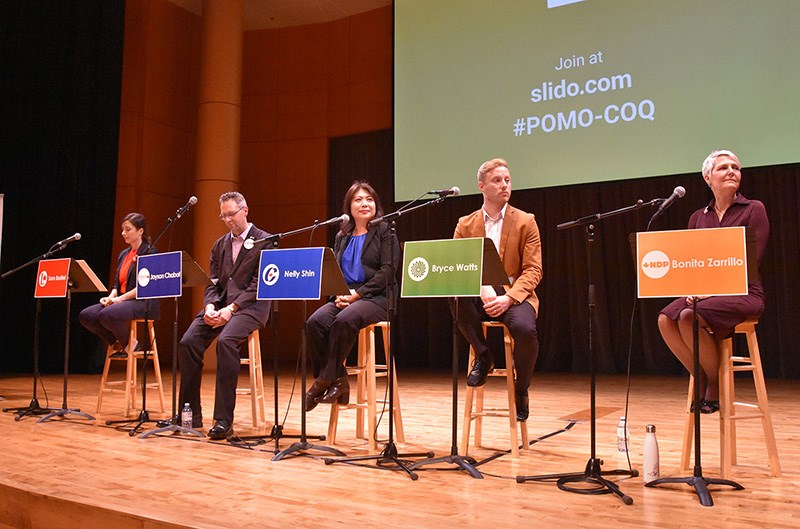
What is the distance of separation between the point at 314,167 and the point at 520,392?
253 inches

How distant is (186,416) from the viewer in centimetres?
404

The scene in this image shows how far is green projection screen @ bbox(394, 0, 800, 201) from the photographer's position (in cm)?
498

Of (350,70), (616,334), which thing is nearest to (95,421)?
(616,334)

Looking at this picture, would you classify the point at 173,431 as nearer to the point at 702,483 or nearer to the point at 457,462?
the point at 457,462

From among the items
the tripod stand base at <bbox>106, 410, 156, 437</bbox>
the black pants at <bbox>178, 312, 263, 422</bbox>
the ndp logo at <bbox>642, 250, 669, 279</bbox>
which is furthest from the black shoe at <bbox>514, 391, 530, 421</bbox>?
the tripod stand base at <bbox>106, 410, 156, 437</bbox>

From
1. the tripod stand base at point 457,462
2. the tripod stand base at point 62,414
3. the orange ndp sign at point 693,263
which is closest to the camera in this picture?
the orange ndp sign at point 693,263

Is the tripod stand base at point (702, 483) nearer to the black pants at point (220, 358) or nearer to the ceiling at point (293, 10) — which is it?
the black pants at point (220, 358)

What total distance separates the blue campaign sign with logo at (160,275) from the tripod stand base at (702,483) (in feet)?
8.52

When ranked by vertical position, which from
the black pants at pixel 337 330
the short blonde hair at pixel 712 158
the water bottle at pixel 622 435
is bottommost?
the water bottle at pixel 622 435

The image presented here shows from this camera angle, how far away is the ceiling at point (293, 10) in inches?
347

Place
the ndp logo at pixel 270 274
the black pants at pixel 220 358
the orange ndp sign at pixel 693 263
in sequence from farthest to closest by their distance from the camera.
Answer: the black pants at pixel 220 358
the ndp logo at pixel 270 274
the orange ndp sign at pixel 693 263

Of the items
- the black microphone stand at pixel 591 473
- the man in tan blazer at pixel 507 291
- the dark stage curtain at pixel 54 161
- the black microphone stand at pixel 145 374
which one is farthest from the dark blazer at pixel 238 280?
the dark stage curtain at pixel 54 161

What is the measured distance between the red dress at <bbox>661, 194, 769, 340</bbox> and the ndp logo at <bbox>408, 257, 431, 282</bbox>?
1.11m

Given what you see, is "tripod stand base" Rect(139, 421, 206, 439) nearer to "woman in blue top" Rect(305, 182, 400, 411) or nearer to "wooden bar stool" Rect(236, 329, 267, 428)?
"wooden bar stool" Rect(236, 329, 267, 428)
